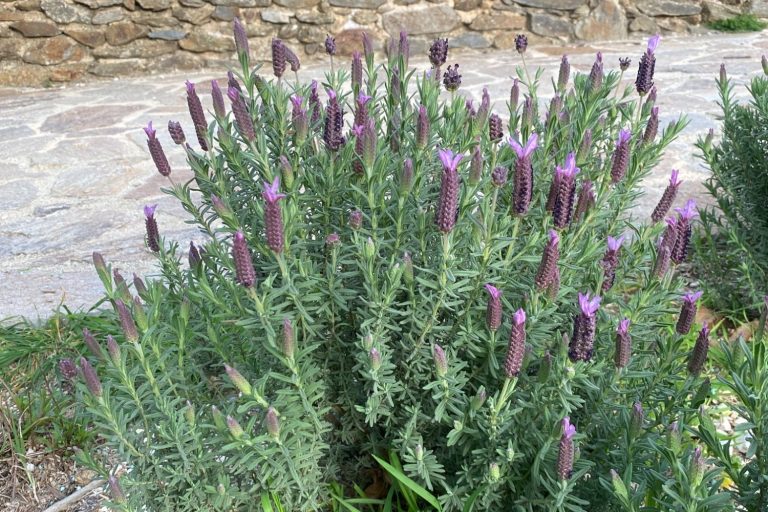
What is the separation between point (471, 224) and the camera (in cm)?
171

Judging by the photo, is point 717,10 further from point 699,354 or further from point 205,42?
point 699,354

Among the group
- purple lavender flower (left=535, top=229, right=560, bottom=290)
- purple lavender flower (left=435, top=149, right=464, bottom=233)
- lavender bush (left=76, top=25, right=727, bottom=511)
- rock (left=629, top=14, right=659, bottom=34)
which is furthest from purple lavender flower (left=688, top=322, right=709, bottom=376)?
rock (left=629, top=14, right=659, bottom=34)

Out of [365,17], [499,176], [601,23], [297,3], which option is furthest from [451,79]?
[601,23]

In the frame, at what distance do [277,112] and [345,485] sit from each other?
1.01 meters

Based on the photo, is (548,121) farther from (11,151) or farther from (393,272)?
(11,151)

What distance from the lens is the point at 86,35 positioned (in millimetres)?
7930

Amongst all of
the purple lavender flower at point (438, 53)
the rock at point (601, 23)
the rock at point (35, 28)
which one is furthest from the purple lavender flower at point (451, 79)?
the rock at point (601, 23)

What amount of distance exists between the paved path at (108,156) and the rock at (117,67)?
18cm

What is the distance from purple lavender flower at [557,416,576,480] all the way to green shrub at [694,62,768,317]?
171 cm

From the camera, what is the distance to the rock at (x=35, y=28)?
7.69 m

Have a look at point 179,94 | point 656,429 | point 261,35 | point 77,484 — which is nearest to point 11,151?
point 179,94

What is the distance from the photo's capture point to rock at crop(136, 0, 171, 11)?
8.01 metres

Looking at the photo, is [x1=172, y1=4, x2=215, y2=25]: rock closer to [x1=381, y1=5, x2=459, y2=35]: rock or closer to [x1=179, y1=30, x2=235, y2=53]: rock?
[x1=179, y1=30, x2=235, y2=53]: rock

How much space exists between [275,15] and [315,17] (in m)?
0.45
